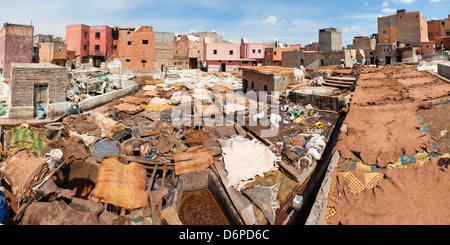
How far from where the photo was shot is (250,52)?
41.9 m

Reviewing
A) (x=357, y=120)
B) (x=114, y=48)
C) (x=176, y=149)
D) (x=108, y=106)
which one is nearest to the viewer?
(x=357, y=120)

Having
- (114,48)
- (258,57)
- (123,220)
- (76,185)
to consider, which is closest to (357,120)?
(123,220)

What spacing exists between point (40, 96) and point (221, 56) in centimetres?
2997

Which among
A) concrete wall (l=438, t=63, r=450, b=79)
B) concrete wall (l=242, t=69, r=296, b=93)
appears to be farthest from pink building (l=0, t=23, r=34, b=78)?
concrete wall (l=438, t=63, r=450, b=79)

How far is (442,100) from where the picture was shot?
854cm

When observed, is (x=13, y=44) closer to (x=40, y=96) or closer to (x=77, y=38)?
(x=77, y=38)

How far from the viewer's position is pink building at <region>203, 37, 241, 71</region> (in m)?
38.3

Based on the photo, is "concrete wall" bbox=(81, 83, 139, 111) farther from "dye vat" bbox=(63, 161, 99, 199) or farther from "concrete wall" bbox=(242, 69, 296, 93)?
"concrete wall" bbox=(242, 69, 296, 93)

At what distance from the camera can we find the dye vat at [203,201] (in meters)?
8.12

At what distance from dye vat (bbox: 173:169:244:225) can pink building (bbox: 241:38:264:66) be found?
34.6 m

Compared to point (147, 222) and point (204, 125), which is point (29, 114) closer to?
point (204, 125)

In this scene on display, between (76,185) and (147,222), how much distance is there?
4206mm

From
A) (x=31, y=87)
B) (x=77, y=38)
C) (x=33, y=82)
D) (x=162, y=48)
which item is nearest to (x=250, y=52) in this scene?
(x=162, y=48)
